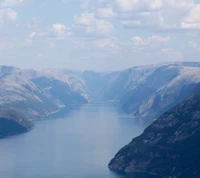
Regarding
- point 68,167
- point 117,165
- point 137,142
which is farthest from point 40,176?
point 137,142

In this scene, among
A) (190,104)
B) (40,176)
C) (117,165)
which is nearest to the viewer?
(40,176)

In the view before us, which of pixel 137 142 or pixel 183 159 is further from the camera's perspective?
pixel 137 142

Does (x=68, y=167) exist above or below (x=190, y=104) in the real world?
below

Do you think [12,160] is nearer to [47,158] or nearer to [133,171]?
[47,158]

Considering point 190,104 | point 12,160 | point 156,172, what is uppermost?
point 190,104

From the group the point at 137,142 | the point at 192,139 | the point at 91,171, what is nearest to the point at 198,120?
the point at 192,139

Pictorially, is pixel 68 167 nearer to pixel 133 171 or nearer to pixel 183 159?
pixel 133 171

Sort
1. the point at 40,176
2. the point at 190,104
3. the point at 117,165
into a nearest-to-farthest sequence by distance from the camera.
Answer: the point at 40,176, the point at 117,165, the point at 190,104
